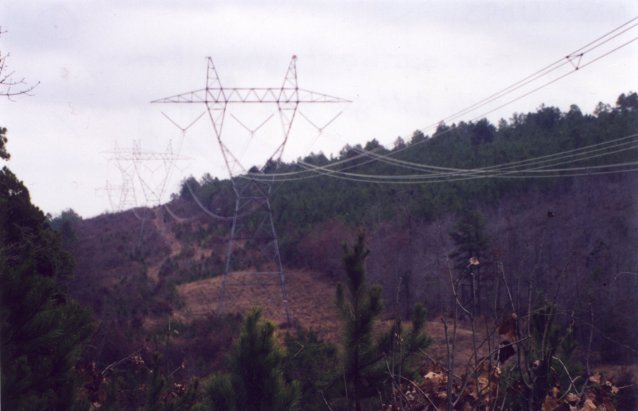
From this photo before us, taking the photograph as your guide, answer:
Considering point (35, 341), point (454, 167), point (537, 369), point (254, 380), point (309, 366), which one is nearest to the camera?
point (537, 369)

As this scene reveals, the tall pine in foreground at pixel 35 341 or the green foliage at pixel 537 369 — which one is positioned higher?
the tall pine in foreground at pixel 35 341

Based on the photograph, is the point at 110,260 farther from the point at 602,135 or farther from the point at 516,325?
the point at 516,325

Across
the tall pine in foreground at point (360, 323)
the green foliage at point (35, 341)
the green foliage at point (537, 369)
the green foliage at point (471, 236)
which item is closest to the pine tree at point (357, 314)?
the tall pine in foreground at point (360, 323)

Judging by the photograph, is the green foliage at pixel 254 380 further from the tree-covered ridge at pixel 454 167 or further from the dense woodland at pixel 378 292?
the tree-covered ridge at pixel 454 167

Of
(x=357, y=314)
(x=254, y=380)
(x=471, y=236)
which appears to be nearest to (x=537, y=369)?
(x=254, y=380)

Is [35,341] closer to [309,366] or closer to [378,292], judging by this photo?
[378,292]

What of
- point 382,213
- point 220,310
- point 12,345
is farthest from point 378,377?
point 382,213

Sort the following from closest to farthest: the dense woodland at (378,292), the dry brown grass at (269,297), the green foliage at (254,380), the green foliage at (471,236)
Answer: the dense woodland at (378,292) → the green foliage at (254,380) → the green foliage at (471,236) → the dry brown grass at (269,297)
